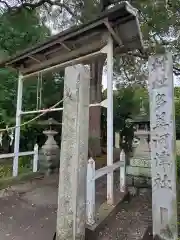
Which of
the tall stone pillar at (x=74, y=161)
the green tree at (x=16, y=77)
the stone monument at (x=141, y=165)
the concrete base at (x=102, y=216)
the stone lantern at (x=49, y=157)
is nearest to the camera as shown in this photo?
the tall stone pillar at (x=74, y=161)

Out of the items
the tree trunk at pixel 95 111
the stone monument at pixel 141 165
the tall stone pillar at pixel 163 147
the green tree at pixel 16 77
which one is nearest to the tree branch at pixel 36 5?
the green tree at pixel 16 77

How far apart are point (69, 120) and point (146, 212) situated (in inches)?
91.8

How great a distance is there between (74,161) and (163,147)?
121 centimetres

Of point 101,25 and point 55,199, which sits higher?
point 101,25

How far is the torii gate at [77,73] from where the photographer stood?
8.07 ft

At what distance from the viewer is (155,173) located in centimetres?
286

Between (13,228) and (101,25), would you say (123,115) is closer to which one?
(101,25)

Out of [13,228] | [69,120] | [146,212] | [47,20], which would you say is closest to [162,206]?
[146,212]

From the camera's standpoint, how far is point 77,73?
2.59 metres

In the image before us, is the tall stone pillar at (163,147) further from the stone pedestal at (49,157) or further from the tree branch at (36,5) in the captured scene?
the tree branch at (36,5)

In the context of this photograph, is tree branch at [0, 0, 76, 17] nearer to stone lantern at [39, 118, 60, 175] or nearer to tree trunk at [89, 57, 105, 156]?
tree trunk at [89, 57, 105, 156]

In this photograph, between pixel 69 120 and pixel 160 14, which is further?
pixel 160 14

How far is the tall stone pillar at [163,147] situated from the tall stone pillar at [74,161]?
0.96 metres

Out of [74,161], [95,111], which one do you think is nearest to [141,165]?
[74,161]
